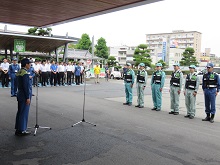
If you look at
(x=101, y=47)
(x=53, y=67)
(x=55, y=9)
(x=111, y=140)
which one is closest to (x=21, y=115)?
(x=111, y=140)

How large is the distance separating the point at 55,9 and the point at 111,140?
501cm

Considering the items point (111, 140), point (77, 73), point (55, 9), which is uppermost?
point (55, 9)

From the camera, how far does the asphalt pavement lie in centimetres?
481

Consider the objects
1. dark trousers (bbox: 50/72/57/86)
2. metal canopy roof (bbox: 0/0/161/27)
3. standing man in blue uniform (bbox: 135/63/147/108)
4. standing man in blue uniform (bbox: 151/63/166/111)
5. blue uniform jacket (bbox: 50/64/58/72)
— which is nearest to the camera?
metal canopy roof (bbox: 0/0/161/27)

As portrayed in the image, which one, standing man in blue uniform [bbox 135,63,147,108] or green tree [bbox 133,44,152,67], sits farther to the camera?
green tree [bbox 133,44,152,67]

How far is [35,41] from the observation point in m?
21.7

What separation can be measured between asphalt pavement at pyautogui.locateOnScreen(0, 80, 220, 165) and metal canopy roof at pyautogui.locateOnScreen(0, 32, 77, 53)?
11.5m

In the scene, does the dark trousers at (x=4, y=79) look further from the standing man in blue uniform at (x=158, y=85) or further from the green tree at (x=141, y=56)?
the green tree at (x=141, y=56)

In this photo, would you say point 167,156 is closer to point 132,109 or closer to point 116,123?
point 116,123

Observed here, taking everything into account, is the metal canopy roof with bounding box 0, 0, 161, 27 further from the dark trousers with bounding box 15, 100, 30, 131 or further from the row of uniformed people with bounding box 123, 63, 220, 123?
the row of uniformed people with bounding box 123, 63, 220, 123

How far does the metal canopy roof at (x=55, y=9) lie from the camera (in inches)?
291

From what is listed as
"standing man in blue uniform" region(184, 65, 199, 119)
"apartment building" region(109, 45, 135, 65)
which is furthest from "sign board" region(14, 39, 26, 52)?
"apartment building" region(109, 45, 135, 65)

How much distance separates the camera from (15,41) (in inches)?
777

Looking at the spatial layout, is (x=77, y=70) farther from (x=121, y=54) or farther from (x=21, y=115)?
(x=121, y=54)
